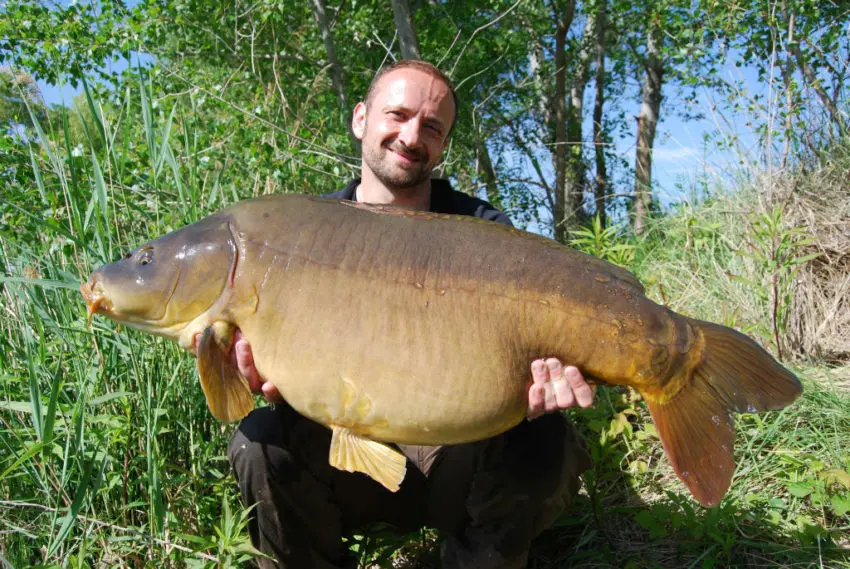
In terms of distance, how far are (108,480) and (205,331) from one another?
2.38ft

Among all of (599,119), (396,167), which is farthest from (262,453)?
(599,119)

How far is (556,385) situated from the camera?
1525 mm

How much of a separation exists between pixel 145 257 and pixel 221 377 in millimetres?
353

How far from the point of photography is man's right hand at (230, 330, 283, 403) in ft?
4.97

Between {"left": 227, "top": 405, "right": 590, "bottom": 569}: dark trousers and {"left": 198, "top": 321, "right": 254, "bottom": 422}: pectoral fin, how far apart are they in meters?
0.24

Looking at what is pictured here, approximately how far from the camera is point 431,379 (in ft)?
4.75

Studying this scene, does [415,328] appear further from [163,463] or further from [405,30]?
[405,30]

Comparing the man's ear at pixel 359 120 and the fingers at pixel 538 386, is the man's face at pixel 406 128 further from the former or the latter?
Result: the fingers at pixel 538 386

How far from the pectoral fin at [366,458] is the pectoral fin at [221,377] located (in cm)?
24

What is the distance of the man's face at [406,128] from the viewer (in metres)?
2.24

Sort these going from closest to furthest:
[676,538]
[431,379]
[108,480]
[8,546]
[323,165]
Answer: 1. [431,379]
2. [8,546]
3. [108,480]
4. [676,538]
5. [323,165]

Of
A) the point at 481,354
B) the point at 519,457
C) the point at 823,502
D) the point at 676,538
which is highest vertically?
the point at 481,354

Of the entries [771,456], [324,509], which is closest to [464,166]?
[771,456]

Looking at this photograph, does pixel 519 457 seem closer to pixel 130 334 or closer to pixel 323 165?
pixel 130 334
